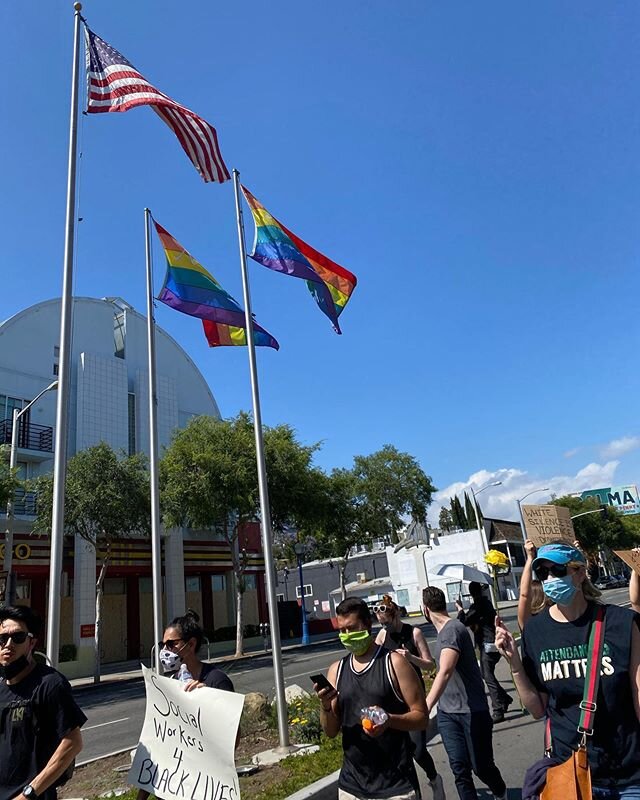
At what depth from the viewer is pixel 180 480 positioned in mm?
26891

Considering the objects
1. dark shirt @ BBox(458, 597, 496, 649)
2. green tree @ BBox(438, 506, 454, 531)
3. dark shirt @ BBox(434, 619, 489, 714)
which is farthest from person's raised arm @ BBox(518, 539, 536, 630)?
green tree @ BBox(438, 506, 454, 531)

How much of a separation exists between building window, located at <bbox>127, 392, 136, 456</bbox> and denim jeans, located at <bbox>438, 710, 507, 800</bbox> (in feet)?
92.9

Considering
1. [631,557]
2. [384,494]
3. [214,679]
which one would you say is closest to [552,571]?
[631,557]

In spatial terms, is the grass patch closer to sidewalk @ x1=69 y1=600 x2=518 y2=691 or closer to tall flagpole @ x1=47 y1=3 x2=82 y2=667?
tall flagpole @ x1=47 y1=3 x2=82 y2=667

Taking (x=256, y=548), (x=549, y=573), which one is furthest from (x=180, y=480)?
(x=549, y=573)

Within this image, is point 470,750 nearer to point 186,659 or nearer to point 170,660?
point 186,659

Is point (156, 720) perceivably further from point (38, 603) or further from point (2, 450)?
point (38, 603)

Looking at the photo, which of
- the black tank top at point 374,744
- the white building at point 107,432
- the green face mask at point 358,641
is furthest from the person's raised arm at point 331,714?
the white building at point 107,432

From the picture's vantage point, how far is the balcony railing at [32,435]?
87.1 feet

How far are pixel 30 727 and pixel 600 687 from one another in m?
2.92

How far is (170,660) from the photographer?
4492 mm

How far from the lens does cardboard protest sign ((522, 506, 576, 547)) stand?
303 inches

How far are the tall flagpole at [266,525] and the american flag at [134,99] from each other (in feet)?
3.33

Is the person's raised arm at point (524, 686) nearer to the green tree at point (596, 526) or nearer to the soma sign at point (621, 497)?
the green tree at point (596, 526)
